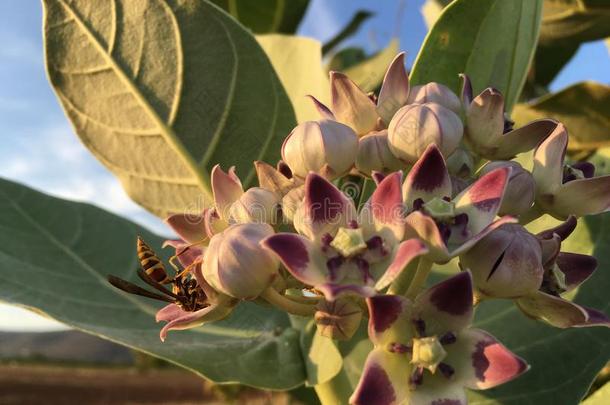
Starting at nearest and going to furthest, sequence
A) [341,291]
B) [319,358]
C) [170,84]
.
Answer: [341,291] < [319,358] < [170,84]

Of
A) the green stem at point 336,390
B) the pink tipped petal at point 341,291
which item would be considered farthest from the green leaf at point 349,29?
the pink tipped petal at point 341,291

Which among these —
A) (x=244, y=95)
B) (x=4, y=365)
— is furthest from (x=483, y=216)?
(x=4, y=365)

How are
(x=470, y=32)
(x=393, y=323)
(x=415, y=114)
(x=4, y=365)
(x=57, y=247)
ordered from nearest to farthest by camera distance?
(x=393, y=323) → (x=415, y=114) → (x=470, y=32) → (x=57, y=247) → (x=4, y=365)

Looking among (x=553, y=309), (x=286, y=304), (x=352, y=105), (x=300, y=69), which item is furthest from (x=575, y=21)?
(x=286, y=304)

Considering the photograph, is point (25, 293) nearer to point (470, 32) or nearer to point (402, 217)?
point (402, 217)

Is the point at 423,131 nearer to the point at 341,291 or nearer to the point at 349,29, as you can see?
the point at 341,291
